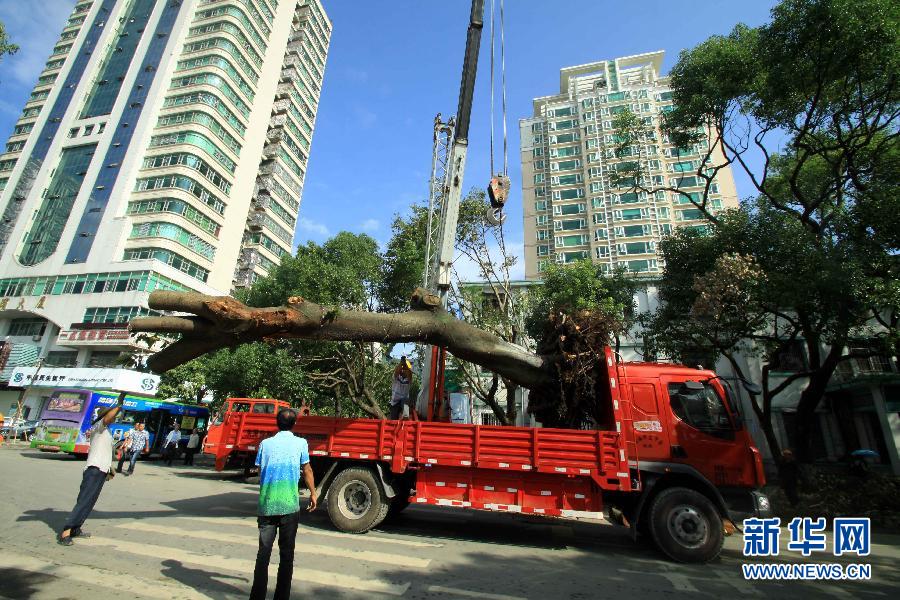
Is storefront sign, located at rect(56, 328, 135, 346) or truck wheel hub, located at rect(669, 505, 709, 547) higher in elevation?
storefront sign, located at rect(56, 328, 135, 346)

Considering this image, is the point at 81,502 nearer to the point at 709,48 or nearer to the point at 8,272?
the point at 709,48

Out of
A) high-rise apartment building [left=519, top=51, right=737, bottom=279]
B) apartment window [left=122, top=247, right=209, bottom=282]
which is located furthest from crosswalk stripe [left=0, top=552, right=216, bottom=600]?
high-rise apartment building [left=519, top=51, right=737, bottom=279]

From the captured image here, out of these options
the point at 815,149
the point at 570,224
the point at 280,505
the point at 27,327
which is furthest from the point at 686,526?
the point at 570,224

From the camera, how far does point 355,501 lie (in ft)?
23.2

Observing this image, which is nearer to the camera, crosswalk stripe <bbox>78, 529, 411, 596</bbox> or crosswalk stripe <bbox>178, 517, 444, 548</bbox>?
crosswalk stripe <bbox>78, 529, 411, 596</bbox>

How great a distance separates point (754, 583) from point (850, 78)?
16.3 metres

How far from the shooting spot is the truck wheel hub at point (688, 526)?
625 centimetres

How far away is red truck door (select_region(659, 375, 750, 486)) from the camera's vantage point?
6.67m

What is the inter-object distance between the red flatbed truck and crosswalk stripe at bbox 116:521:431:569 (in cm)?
119

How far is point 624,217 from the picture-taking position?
52062 millimetres

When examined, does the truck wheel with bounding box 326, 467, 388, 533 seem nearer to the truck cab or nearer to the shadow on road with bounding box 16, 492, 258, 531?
the shadow on road with bounding box 16, 492, 258, 531

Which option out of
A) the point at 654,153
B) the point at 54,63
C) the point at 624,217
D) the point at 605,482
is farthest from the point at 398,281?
the point at 54,63

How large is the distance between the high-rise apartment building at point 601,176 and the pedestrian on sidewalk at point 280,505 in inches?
1850

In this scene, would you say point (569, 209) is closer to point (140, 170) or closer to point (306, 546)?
point (140, 170)
